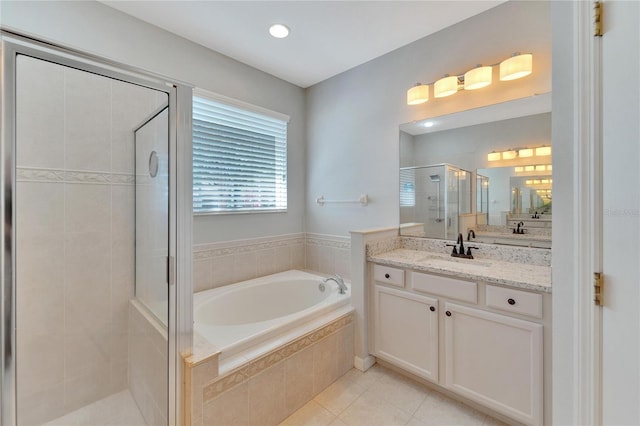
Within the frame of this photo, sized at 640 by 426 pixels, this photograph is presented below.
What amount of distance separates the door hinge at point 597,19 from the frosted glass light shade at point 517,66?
1161 mm

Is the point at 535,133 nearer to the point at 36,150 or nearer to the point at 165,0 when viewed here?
the point at 165,0

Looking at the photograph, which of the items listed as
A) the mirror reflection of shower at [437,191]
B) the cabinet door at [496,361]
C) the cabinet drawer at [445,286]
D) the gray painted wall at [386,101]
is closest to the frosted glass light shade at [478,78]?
the gray painted wall at [386,101]

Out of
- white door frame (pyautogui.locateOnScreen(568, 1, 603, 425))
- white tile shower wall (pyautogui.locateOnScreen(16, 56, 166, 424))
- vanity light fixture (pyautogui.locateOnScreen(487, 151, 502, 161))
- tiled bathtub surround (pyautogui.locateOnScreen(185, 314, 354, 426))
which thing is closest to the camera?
white door frame (pyautogui.locateOnScreen(568, 1, 603, 425))

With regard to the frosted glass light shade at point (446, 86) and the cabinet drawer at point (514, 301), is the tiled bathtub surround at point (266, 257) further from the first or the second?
the frosted glass light shade at point (446, 86)

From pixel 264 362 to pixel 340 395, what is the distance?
645 millimetres

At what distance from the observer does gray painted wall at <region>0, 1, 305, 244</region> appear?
5.37ft

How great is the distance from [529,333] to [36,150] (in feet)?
9.31

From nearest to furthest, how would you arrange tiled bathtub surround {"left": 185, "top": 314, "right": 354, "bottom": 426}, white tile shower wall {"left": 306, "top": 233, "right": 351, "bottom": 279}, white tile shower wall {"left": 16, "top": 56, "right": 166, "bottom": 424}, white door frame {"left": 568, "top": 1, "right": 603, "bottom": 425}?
white door frame {"left": 568, "top": 1, "right": 603, "bottom": 425}
tiled bathtub surround {"left": 185, "top": 314, "right": 354, "bottom": 426}
white tile shower wall {"left": 16, "top": 56, "right": 166, "bottom": 424}
white tile shower wall {"left": 306, "top": 233, "right": 351, "bottom": 279}

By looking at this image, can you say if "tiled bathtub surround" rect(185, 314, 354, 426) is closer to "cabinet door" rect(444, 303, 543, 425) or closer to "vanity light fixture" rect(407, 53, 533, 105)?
"cabinet door" rect(444, 303, 543, 425)

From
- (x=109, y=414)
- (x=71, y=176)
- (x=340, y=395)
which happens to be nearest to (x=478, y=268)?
(x=340, y=395)

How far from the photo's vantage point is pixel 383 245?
219 centimetres

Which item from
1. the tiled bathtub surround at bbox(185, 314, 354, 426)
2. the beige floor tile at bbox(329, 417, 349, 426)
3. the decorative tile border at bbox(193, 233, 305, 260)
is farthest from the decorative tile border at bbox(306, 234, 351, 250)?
the beige floor tile at bbox(329, 417, 349, 426)

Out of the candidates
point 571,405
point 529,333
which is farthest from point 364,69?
point 571,405

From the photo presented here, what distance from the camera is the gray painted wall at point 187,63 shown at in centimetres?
164
